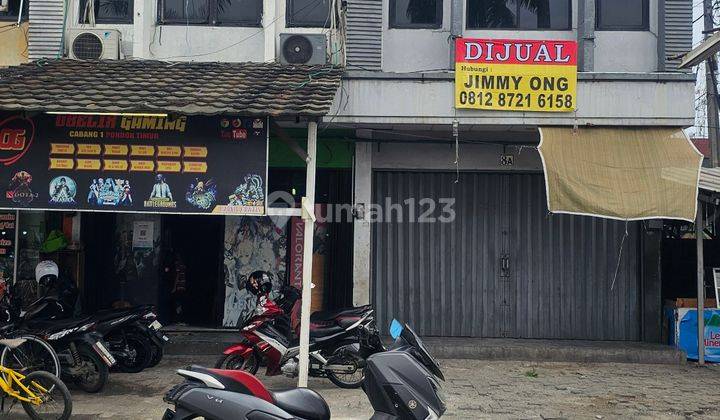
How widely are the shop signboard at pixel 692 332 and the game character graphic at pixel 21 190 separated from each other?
903 cm

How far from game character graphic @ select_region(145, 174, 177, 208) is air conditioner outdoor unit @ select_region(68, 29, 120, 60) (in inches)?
139

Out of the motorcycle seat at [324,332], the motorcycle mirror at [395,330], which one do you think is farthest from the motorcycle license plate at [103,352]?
the motorcycle mirror at [395,330]

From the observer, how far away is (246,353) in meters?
8.42

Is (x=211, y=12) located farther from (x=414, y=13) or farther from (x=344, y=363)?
(x=344, y=363)

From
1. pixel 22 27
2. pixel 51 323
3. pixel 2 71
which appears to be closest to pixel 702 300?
pixel 51 323

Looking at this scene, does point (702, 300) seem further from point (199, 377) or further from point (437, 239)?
point (199, 377)

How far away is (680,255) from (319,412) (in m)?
8.29

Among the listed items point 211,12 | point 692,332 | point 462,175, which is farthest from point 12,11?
point 692,332

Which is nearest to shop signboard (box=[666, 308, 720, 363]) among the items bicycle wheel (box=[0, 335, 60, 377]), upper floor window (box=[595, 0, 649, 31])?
upper floor window (box=[595, 0, 649, 31])

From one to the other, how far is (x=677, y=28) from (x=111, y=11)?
28.4 feet

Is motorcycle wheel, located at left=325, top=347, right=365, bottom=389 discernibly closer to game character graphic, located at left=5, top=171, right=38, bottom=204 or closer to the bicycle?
the bicycle

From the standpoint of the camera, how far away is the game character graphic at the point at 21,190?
26.0ft

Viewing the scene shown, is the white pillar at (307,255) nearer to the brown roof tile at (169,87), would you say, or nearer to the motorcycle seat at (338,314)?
the brown roof tile at (169,87)

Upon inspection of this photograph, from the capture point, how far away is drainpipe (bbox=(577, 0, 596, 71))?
10.3m
